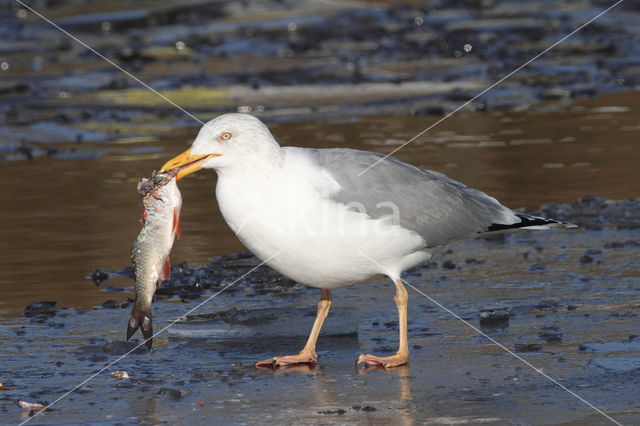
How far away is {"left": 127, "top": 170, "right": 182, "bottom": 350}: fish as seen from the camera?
239 inches

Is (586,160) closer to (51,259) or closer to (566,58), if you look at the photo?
(51,259)

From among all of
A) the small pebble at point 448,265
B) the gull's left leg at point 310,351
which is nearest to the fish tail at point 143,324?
the gull's left leg at point 310,351

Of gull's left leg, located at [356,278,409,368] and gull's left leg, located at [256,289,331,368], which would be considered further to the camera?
gull's left leg, located at [256,289,331,368]

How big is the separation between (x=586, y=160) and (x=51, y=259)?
5.30 m

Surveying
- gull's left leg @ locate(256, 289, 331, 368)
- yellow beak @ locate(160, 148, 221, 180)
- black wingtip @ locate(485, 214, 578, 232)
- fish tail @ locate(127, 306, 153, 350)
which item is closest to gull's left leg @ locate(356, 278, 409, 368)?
A: gull's left leg @ locate(256, 289, 331, 368)

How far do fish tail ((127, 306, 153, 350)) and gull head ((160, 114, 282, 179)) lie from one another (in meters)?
0.73

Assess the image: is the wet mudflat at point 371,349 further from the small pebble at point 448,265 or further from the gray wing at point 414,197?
the gray wing at point 414,197

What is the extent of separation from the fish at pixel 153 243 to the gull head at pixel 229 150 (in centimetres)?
12

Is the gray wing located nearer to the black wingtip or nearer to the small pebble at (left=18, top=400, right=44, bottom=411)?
the black wingtip

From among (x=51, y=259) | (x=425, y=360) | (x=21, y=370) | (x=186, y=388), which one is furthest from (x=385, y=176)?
(x=51, y=259)

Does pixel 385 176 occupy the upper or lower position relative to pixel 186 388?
upper

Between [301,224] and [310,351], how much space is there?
749mm

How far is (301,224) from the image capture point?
5992 mm

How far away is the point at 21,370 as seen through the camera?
19.6ft
